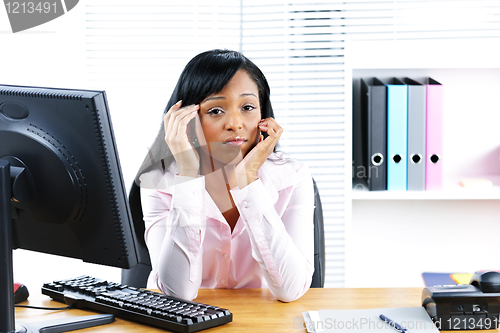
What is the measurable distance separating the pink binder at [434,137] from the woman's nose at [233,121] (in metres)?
0.73

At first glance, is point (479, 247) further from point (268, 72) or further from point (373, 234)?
point (268, 72)

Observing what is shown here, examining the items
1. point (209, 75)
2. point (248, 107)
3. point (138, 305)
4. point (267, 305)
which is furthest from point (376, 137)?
point (138, 305)

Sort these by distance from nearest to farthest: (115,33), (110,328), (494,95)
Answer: (110,328), (494,95), (115,33)

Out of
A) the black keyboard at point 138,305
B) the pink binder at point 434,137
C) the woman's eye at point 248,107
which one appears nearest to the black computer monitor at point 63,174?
the black keyboard at point 138,305

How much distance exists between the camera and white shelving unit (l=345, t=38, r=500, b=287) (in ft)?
6.36

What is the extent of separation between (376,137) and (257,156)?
599 millimetres

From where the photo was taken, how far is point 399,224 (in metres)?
2.03

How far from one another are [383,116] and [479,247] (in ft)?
2.66

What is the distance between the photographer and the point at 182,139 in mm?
1251

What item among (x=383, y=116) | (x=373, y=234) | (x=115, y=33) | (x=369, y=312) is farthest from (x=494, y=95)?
(x=115, y=33)

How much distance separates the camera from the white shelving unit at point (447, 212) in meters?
1.94

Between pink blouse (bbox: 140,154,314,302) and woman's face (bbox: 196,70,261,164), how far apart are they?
0.11 meters

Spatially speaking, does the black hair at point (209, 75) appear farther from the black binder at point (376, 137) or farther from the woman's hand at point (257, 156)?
the black binder at point (376, 137)

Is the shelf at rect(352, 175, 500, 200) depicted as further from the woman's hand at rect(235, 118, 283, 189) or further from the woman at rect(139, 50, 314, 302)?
the woman's hand at rect(235, 118, 283, 189)
